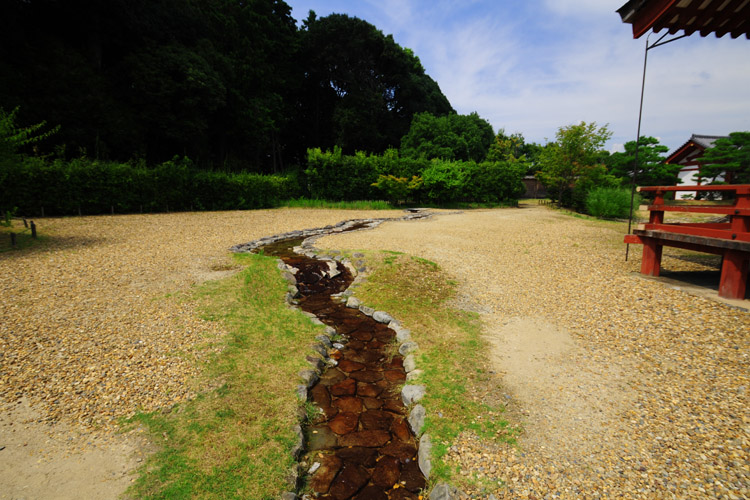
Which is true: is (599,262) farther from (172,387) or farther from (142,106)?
(142,106)

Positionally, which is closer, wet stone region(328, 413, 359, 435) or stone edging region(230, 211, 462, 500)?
stone edging region(230, 211, 462, 500)

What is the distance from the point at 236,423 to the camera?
3068mm

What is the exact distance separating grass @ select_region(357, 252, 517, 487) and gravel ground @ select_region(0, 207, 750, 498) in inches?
6.8

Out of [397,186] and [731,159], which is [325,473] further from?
[731,159]

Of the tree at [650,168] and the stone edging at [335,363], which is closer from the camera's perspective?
the stone edging at [335,363]

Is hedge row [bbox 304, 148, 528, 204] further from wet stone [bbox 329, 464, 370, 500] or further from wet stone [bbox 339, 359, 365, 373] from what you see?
wet stone [bbox 329, 464, 370, 500]

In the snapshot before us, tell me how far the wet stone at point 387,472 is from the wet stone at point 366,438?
21 centimetres

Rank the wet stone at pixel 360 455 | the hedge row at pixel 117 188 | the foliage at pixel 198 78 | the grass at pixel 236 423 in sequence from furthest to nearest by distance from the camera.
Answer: the foliage at pixel 198 78 < the hedge row at pixel 117 188 < the wet stone at pixel 360 455 < the grass at pixel 236 423

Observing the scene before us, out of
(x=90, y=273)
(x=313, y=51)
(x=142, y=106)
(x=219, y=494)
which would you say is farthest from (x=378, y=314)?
(x=313, y=51)

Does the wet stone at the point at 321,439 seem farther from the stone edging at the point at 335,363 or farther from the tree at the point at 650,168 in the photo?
the tree at the point at 650,168

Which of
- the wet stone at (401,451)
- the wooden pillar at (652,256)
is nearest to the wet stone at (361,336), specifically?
the wet stone at (401,451)

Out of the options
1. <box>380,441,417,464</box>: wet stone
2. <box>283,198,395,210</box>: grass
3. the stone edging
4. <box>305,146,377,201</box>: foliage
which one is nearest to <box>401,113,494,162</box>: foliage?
<box>305,146,377,201</box>: foliage

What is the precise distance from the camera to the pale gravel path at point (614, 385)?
8.15ft

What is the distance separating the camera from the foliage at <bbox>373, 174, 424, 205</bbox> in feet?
69.5
